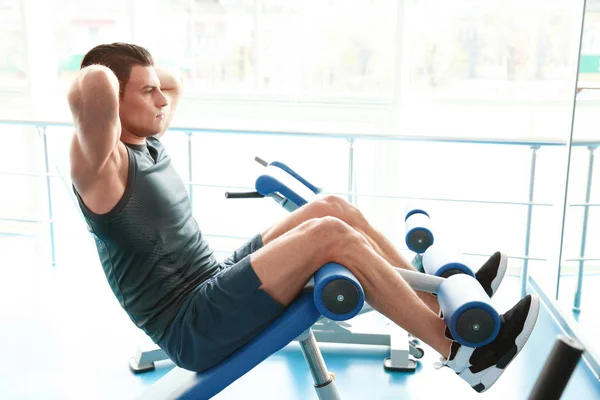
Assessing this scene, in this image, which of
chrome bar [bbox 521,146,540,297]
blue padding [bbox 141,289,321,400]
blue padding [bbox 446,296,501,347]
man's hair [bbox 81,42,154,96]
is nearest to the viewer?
blue padding [bbox 446,296,501,347]

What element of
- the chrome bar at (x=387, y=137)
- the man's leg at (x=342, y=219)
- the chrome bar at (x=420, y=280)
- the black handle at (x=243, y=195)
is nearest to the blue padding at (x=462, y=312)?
the chrome bar at (x=420, y=280)

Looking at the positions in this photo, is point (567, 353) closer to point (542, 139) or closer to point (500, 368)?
point (500, 368)

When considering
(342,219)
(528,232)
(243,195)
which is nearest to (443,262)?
(342,219)

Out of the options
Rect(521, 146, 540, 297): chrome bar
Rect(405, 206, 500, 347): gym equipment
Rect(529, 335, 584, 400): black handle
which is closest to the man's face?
Rect(405, 206, 500, 347): gym equipment

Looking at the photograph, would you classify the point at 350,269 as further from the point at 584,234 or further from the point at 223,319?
the point at 584,234

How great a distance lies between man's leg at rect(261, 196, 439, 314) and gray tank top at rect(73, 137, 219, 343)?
302 mm

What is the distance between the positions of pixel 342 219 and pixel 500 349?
0.58 m

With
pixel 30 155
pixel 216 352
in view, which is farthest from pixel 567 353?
pixel 30 155

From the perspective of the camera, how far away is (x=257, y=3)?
181 inches

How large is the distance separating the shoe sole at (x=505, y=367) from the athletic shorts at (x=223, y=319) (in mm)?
461

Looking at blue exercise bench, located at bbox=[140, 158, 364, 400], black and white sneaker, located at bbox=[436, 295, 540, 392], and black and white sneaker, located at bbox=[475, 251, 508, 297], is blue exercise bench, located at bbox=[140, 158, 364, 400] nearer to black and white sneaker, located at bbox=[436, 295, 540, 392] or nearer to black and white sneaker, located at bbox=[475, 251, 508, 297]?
black and white sneaker, located at bbox=[436, 295, 540, 392]

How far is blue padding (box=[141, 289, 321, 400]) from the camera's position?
1.45m

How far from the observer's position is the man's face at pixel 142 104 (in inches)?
63.4

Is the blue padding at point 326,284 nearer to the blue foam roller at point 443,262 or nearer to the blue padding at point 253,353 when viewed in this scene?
the blue padding at point 253,353
